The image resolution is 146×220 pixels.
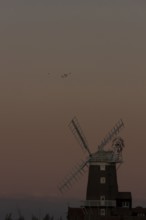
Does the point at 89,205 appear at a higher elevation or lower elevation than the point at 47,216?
lower

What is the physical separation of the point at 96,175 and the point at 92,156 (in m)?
2.63

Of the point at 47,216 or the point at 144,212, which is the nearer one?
the point at 144,212

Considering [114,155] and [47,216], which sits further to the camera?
[47,216]

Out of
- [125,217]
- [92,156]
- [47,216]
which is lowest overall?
[125,217]

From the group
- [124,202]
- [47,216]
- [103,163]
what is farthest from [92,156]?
[47,216]

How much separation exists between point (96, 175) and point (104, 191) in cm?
214

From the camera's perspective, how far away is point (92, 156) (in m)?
101

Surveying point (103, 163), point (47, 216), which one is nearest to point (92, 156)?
point (103, 163)

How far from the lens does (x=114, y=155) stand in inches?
3959

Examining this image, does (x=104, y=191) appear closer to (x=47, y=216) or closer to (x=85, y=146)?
(x=85, y=146)

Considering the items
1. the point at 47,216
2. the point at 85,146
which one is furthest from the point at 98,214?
the point at 47,216

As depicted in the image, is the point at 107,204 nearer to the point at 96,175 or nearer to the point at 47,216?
the point at 96,175

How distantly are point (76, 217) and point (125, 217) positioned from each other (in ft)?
23.7

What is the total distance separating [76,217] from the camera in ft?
342
